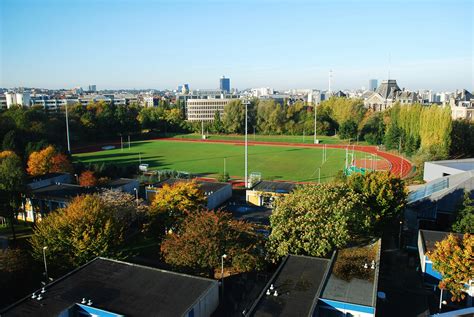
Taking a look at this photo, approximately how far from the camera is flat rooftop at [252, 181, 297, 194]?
96.6ft

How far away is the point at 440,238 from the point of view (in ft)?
60.8

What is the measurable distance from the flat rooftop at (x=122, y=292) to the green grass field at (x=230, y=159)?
26.0 m

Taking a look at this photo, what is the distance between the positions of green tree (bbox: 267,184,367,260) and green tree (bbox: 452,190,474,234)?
5.23 m

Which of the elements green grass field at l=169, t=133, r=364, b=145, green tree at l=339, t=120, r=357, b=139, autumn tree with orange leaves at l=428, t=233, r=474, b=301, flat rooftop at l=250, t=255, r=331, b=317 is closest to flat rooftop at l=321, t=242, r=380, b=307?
flat rooftop at l=250, t=255, r=331, b=317

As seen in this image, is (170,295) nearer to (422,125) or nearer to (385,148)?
(422,125)

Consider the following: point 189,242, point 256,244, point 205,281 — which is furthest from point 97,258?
point 256,244

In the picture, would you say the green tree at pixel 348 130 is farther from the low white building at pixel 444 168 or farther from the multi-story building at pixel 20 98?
the multi-story building at pixel 20 98

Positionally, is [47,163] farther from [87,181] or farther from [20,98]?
[20,98]

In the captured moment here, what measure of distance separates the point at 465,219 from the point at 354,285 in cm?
912

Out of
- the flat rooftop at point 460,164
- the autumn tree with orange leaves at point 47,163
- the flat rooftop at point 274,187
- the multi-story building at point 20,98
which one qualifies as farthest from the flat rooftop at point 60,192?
the multi-story building at point 20,98

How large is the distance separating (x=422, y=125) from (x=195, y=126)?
47030 mm

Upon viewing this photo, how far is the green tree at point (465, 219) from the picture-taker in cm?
1906

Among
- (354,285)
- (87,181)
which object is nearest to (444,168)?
(354,285)

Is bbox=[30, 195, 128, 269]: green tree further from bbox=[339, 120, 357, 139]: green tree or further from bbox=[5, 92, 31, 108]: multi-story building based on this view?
bbox=[5, 92, 31, 108]: multi-story building
